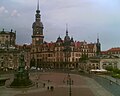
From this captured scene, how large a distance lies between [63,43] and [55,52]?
5.89 m

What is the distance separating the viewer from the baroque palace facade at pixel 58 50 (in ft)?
458

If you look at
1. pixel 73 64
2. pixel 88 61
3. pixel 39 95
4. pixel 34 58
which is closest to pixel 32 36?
pixel 34 58

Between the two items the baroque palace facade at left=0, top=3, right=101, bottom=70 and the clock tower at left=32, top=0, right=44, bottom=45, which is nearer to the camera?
the baroque palace facade at left=0, top=3, right=101, bottom=70

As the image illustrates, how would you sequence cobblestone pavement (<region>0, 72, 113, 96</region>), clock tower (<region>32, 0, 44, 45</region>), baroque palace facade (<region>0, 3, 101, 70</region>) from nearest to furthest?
cobblestone pavement (<region>0, 72, 113, 96</region>) → baroque palace facade (<region>0, 3, 101, 70</region>) → clock tower (<region>32, 0, 44, 45</region>)

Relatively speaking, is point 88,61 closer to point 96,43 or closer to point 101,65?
point 101,65

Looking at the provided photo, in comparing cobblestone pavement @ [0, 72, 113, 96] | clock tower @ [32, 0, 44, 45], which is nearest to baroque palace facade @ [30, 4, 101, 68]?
clock tower @ [32, 0, 44, 45]

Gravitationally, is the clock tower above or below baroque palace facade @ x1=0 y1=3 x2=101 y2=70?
above

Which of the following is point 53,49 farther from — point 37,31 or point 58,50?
point 37,31

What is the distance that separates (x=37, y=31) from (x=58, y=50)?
560 inches

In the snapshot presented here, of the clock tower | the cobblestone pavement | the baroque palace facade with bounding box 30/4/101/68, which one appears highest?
the clock tower

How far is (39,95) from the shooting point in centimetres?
4138

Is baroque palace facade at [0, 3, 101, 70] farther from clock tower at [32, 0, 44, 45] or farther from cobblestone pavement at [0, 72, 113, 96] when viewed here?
cobblestone pavement at [0, 72, 113, 96]

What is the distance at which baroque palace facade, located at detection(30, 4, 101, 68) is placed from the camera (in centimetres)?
13950

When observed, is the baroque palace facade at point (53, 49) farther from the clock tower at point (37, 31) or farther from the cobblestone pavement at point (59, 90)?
the cobblestone pavement at point (59, 90)
